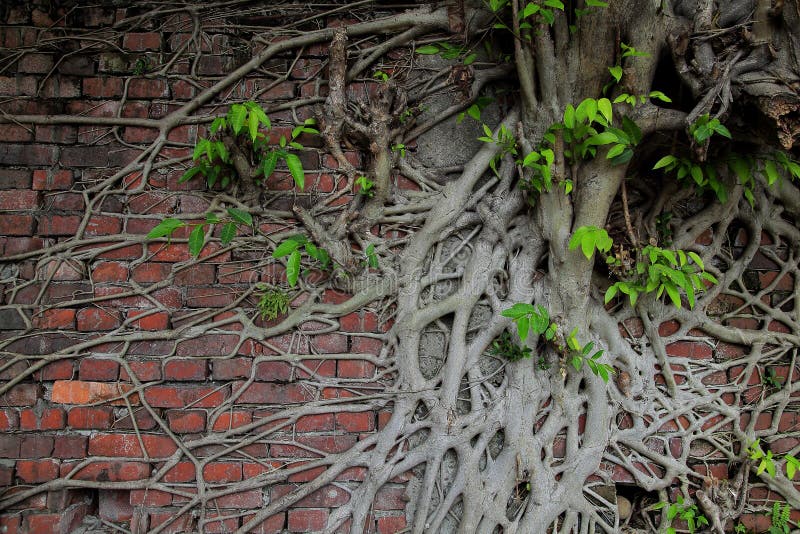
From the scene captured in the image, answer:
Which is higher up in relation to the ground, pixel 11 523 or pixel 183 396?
pixel 183 396

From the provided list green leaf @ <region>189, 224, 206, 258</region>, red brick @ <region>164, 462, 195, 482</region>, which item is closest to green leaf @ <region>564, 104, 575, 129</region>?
green leaf @ <region>189, 224, 206, 258</region>

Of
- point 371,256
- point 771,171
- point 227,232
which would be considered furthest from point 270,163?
point 771,171

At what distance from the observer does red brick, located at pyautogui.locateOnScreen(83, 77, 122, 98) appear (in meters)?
1.91

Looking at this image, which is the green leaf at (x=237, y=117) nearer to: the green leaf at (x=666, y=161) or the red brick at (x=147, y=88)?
the red brick at (x=147, y=88)

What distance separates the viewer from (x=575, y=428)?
72.1 inches

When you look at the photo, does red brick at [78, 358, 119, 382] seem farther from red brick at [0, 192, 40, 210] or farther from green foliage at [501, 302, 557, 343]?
green foliage at [501, 302, 557, 343]

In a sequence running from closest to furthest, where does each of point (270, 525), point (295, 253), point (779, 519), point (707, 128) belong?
1. point (707, 128)
2. point (295, 253)
3. point (270, 525)
4. point (779, 519)

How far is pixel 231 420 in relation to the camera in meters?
1.80

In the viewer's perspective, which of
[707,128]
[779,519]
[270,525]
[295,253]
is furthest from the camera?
[779,519]

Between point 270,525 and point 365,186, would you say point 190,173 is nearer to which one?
point 365,186

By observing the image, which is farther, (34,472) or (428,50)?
(428,50)

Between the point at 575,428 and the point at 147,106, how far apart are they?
201 centimetres

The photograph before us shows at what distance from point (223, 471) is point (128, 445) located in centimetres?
35

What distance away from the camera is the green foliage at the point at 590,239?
5.31 ft
